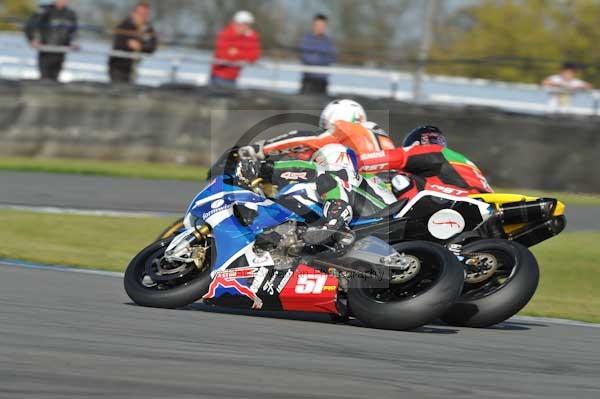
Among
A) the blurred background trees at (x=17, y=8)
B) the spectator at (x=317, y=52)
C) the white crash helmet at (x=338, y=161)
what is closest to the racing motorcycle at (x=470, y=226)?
the white crash helmet at (x=338, y=161)

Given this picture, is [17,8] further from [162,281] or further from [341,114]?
[162,281]

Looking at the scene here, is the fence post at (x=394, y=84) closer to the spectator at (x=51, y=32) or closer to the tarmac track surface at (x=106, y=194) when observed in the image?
the tarmac track surface at (x=106, y=194)

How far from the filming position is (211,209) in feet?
23.6

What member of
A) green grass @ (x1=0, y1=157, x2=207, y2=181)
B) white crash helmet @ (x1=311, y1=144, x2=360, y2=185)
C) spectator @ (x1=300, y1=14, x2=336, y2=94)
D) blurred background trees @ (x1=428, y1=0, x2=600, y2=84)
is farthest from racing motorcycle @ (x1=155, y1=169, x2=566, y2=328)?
blurred background trees @ (x1=428, y1=0, x2=600, y2=84)

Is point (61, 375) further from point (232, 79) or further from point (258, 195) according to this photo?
point (232, 79)

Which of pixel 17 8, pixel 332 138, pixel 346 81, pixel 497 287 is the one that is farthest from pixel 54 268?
pixel 17 8

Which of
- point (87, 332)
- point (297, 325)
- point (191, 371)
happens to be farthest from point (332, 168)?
point (191, 371)

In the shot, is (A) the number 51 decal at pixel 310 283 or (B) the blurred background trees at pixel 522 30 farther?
(B) the blurred background trees at pixel 522 30

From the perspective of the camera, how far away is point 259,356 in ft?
17.3

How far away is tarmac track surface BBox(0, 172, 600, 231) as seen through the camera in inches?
518

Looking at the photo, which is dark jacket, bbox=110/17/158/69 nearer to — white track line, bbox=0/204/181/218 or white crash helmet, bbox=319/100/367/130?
white track line, bbox=0/204/181/218

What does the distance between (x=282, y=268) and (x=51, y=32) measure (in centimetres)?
1147

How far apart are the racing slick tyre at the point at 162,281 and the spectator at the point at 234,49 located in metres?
9.85

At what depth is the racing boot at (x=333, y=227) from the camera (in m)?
6.65
